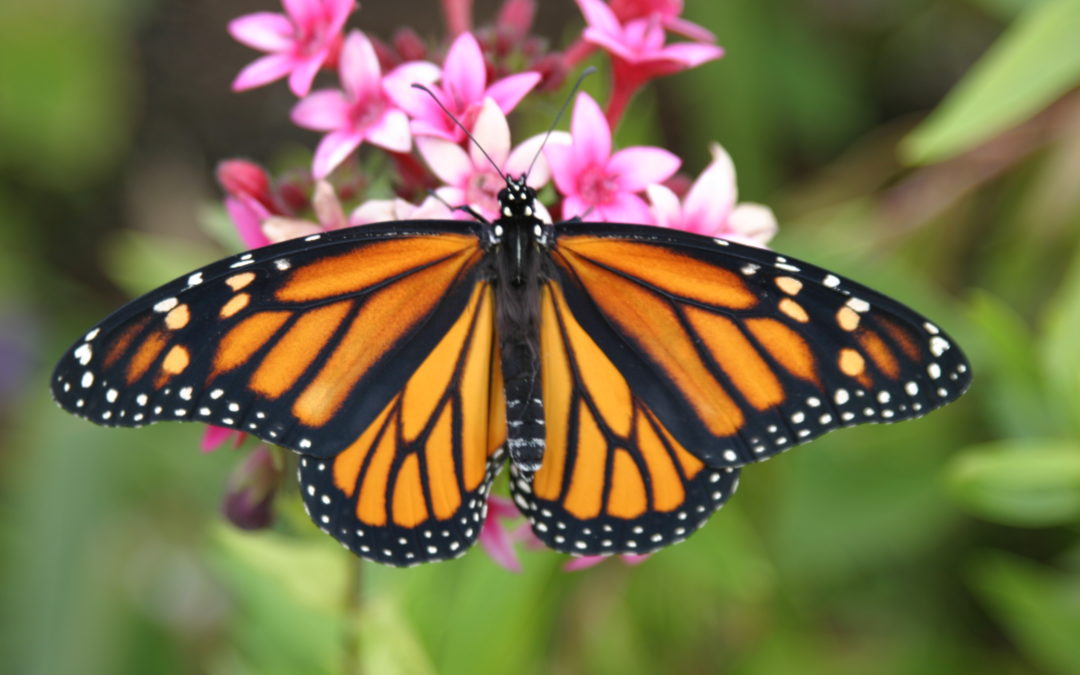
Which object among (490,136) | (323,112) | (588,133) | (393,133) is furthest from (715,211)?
(323,112)

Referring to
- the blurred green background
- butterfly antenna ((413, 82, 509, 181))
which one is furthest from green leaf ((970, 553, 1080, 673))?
butterfly antenna ((413, 82, 509, 181))

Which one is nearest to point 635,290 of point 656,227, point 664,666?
point 656,227

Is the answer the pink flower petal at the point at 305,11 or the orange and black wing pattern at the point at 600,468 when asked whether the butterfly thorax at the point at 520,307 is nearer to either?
the orange and black wing pattern at the point at 600,468

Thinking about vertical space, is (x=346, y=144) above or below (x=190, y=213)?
below

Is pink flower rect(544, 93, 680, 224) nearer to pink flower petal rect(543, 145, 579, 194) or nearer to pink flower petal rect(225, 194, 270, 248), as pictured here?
pink flower petal rect(543, 145, 579, 194)

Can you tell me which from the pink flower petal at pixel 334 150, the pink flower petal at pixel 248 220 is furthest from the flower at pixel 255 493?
the pink flower petal at pixel 334 150

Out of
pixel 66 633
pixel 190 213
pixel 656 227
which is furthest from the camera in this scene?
pixel 190 213

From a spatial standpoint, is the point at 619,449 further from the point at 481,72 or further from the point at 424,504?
the point at 481,72

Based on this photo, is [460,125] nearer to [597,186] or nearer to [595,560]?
[597,186]
